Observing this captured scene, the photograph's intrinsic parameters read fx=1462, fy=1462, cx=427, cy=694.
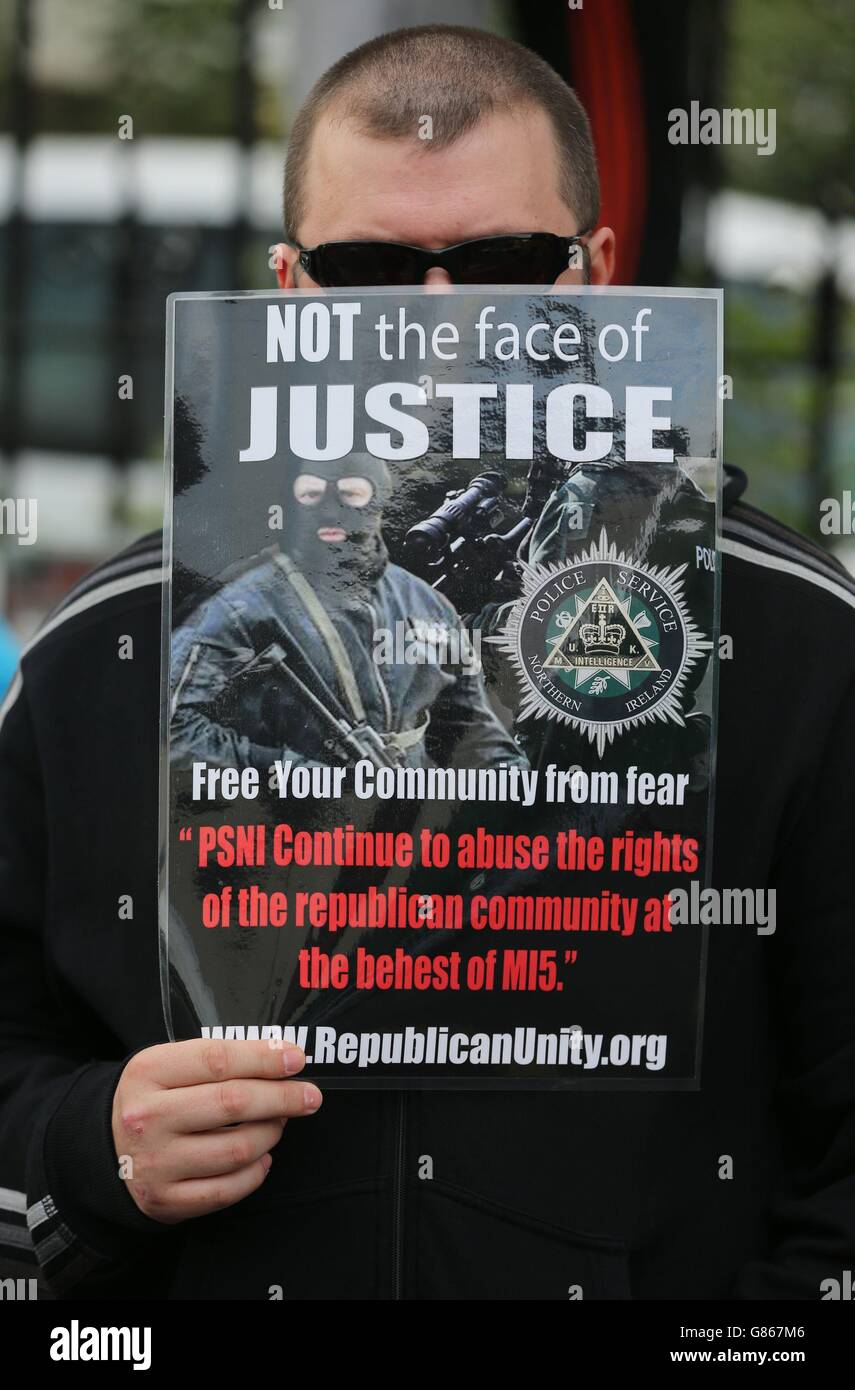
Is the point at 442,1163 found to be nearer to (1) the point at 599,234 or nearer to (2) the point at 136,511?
(1) the point at 599,234

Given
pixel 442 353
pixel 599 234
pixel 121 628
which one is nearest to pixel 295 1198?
pixel 121 628

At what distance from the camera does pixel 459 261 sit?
164cm

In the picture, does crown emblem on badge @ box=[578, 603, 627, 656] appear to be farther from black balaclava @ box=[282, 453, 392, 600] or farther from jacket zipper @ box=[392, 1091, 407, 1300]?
jacket zipper @ box=[392, 1091, 407, 1300]

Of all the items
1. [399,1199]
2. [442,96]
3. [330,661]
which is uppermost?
[442,96]

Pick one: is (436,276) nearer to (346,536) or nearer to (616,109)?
(346,536)

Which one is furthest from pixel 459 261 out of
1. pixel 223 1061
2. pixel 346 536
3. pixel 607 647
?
pixel 223 1061

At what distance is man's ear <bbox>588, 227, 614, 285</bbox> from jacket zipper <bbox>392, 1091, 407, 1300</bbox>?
987 millimetres

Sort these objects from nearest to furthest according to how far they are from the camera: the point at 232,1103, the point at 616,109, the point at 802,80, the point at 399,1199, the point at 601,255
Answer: the point at 232,1103
the point at 399,1199
the point at 601,255
the point at 616,109
the point at 802,80

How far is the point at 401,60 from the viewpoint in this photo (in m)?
1.76

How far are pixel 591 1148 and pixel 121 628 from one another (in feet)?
2.60

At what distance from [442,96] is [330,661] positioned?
0.71 metres

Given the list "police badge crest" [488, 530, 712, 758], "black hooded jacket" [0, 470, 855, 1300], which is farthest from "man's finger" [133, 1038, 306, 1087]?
"police badge crest" [488, 530, 712, 758]

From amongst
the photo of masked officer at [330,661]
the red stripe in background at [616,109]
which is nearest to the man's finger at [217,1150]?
the photo of masked officer at [330,661]

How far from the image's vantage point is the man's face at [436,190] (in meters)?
1.65
